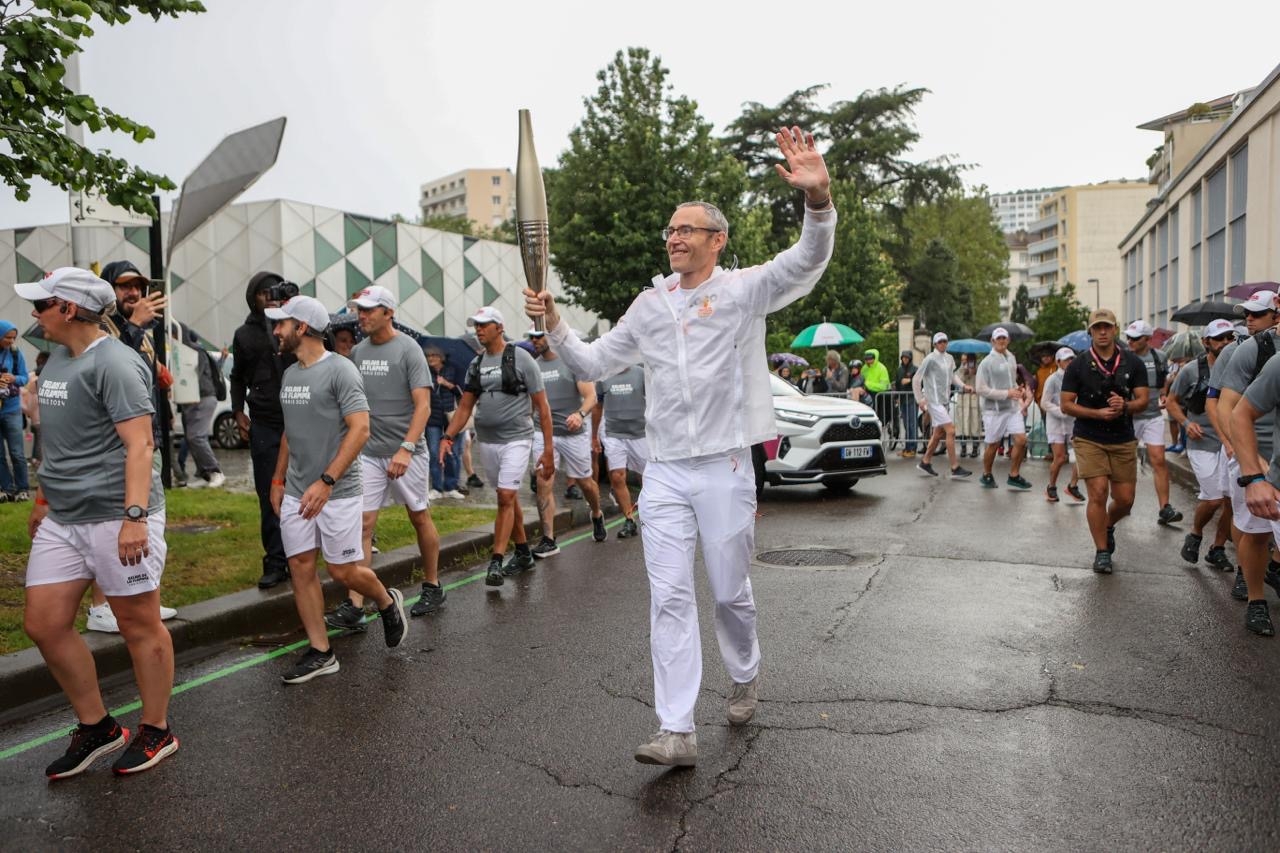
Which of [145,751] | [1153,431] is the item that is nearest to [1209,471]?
[1153,431]

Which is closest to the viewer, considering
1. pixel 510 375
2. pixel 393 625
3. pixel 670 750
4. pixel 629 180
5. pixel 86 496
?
pixel 670 750

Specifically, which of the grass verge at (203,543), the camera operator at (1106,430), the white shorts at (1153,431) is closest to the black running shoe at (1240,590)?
the camera operator at (1106,430)

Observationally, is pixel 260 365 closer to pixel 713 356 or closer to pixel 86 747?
pixel 86 747

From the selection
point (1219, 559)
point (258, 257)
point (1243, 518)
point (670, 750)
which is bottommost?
point (1219, 559)

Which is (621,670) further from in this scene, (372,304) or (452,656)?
(372,304)

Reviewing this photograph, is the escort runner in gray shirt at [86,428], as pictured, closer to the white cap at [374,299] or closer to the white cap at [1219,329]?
the white cap at [374,299]

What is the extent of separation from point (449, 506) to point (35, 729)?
6.86 metres

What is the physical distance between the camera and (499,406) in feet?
26.0

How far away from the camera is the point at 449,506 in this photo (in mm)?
11617

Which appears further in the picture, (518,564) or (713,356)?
(518,564)

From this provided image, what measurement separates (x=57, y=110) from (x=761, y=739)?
18.3 ft

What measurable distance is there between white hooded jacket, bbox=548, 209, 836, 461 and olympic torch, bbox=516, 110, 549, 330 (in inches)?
22.7

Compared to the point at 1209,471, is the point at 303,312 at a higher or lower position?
higher

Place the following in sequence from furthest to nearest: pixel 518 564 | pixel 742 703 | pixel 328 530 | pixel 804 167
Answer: pixel 518 564 < pixel 328 530 < pixel 742 703 < pixel 804 167
